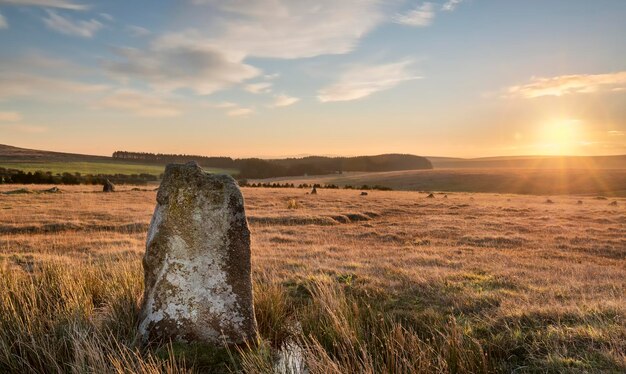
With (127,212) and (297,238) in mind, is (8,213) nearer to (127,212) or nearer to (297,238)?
(127,212)

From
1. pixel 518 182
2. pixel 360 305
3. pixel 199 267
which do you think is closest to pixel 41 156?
pixel 518 182

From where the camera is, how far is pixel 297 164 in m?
130

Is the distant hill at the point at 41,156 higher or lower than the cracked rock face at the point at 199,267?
higher

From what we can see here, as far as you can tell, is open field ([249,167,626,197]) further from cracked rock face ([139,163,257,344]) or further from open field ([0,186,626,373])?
cracked rock face ([139,163,257,344])

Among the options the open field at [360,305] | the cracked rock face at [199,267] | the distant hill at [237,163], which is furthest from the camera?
the distant hill at [237,163]

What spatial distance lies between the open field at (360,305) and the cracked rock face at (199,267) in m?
0.32

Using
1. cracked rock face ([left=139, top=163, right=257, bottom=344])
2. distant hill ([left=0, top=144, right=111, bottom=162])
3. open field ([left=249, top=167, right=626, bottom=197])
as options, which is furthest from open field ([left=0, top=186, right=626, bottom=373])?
distant hill ([left=0, top=144, right=111, bottom=162])

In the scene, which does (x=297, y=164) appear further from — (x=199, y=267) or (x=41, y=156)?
(x=199, y=267)

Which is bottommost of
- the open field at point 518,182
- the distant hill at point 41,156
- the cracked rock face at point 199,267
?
the open field at point 518,182

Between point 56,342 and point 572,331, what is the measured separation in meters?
6.86

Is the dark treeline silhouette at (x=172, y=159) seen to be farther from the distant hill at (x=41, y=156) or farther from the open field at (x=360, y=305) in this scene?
the open field at (x=360, y=305)

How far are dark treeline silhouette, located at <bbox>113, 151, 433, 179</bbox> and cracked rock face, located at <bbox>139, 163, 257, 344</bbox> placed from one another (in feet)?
319

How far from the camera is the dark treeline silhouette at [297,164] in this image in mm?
113625

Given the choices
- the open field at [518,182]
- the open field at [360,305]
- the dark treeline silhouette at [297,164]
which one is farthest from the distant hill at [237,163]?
the open field at [360,305]
